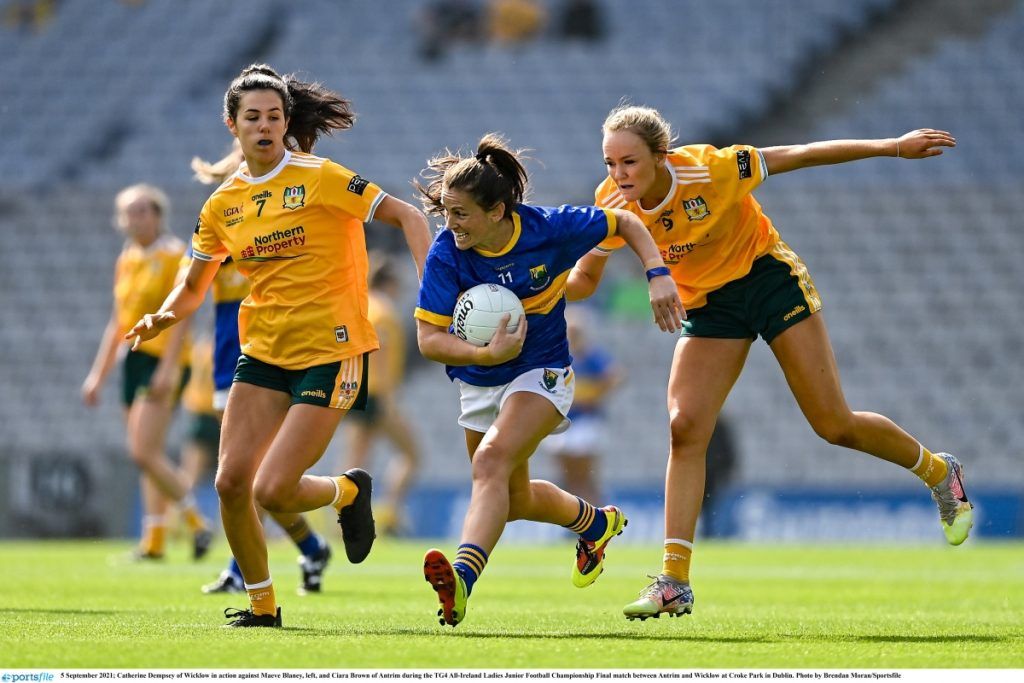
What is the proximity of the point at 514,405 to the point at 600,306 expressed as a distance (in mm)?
14470

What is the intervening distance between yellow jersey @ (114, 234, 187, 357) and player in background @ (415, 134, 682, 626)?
529 centimetres

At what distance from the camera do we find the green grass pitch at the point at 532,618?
16.6 ft

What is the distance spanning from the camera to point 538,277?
6.12 metres

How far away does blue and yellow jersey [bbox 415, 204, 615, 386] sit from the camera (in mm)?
6031

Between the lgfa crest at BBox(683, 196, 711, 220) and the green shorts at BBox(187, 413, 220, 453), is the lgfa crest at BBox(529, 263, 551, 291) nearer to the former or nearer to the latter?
the lgfa crest at BBox(683, 196, 711, 220)

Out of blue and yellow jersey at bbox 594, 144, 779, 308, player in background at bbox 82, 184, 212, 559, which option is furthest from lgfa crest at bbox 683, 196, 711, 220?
player in background at bbox 82, 184, 212, 559

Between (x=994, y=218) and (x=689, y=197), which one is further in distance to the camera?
(x=994, y=218)

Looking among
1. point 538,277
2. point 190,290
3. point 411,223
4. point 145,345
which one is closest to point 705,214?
point 538,277

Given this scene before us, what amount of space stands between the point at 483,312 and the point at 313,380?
0.99 meters

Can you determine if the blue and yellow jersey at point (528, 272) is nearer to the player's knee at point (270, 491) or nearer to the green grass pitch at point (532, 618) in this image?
the player's knee at point (270, 491)

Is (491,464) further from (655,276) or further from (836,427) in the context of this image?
(836,427)

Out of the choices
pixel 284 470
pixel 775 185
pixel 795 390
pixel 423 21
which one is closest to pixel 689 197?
pixel 795 390

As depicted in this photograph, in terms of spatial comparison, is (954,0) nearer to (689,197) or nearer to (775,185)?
(775,185)

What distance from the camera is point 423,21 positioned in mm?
22969
